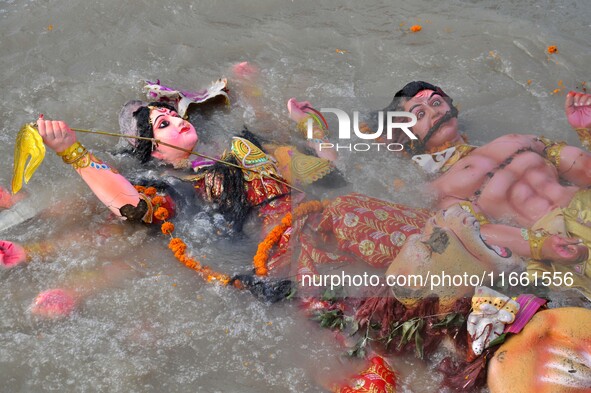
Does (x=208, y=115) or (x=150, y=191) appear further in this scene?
(x=208, y=115)

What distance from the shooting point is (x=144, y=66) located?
510 cm

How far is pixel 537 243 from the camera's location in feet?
10.2

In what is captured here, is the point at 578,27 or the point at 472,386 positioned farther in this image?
the point at 578,27

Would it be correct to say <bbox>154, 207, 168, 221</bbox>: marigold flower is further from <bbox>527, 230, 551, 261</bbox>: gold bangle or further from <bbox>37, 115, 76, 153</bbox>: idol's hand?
<bbox>527, 230, 551, 261</bbox>: gold bangle

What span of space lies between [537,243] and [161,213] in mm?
2191

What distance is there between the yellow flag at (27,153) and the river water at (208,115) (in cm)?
72

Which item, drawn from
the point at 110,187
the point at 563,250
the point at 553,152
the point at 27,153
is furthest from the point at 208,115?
the point at 563,250

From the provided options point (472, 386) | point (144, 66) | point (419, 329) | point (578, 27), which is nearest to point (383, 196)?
point (419, 329)

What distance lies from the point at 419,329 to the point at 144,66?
3.36 metres

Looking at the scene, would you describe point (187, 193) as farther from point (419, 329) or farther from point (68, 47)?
point (68, 47)

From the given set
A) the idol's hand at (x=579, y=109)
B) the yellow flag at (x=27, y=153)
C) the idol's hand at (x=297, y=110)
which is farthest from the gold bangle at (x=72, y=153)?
the idol's hand at (x=579, y=109)

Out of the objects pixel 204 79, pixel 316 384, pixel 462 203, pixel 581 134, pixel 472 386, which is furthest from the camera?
pixel 204 79

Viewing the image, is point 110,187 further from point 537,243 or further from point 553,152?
point 553,152

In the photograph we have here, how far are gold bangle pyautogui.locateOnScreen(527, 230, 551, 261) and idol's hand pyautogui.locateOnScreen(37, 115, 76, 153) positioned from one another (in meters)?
2.57
